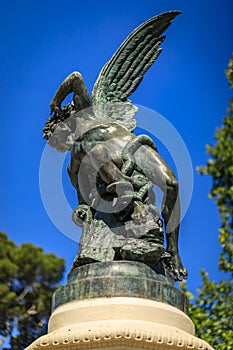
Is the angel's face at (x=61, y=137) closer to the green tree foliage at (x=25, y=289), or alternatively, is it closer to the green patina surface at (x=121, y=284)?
the green patina surface at (x=121, y=284)

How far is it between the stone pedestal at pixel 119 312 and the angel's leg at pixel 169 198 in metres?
0.32

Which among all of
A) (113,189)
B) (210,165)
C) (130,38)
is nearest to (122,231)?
(113,189)

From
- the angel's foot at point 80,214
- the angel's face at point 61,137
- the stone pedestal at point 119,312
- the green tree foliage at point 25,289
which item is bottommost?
the stone pedestal at point 119,312

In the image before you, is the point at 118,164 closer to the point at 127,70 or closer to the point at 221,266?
the point at 127,70

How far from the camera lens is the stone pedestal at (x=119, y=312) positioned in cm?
451

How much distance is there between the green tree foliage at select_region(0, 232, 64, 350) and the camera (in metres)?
20.8

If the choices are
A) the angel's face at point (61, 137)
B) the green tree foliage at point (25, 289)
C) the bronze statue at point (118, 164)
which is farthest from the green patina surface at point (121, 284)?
the green tree foliage at point (25, 289)

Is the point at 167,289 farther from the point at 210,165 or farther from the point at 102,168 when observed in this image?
the point at 210,165

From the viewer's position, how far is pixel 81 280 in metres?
5.14

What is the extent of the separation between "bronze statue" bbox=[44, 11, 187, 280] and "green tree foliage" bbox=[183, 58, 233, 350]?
6.61 meters

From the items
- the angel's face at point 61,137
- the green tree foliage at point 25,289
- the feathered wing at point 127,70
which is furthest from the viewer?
the green tree foliage at point 25,289

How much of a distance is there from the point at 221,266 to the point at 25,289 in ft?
36.6

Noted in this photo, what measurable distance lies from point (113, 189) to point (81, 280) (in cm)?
99

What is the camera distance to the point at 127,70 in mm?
Answer: 6879
